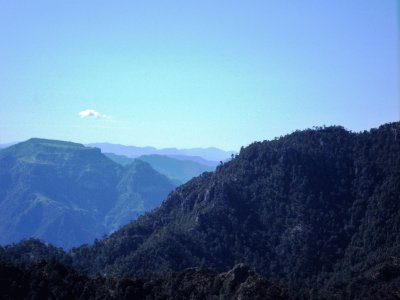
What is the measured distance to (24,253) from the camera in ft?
609

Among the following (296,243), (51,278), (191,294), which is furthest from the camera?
(296,243)

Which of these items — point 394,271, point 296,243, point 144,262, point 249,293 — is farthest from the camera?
point 296,243

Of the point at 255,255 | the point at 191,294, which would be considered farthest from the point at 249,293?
the point at 255,255

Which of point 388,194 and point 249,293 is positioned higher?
point 388,194

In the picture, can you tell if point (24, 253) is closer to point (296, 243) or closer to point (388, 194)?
point (296, 243)

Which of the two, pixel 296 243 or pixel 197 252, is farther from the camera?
pixel 296 243

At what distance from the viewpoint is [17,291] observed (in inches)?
4434

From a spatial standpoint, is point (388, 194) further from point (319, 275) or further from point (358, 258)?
point (319, 275)

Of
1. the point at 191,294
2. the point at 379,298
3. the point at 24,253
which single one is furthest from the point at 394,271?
the point at 24,253

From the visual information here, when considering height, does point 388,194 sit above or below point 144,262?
above

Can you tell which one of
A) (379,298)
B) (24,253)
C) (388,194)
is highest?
(388,194)

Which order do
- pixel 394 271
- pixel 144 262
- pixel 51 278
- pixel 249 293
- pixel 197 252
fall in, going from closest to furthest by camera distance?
pixel 249 293
pixel 51 278
pixel 394 271
pixel 144 262
pixel 197 252

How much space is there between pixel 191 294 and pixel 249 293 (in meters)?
Result: 13.5

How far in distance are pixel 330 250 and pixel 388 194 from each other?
32.2 metres
